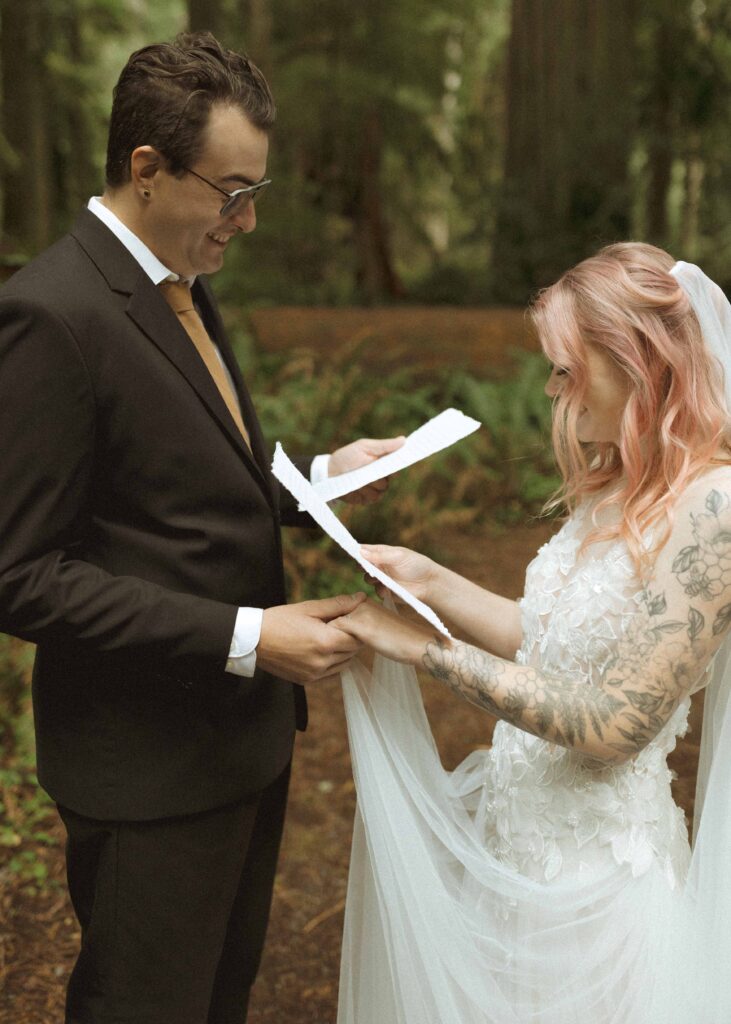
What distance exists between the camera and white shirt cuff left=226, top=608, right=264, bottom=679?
214 cm

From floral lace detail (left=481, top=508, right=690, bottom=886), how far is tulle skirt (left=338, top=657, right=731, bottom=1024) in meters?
0.05

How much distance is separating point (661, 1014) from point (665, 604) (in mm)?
871

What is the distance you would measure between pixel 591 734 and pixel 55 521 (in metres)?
1.18

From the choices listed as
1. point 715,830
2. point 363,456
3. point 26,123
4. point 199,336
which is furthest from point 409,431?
point 715,830

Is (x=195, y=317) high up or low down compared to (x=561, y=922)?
up

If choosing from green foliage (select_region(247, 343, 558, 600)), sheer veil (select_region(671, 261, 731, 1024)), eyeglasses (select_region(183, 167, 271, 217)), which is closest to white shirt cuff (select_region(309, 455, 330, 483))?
eyeglasses (select_region(183, 167, 271, 217))

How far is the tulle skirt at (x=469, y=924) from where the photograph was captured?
2.09m

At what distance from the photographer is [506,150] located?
35.9 feet

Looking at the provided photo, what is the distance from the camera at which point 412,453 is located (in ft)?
7.58

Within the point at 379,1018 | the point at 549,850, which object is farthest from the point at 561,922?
Answer: the point at 379,1018

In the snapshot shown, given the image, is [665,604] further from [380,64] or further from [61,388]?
[380,64]

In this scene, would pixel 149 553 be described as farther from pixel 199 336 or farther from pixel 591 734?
pixel 591 734

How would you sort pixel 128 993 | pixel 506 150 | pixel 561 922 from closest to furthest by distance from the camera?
pixel 561 922 → pixel 128 993 → pixel 506 150

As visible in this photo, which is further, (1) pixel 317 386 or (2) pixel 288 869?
(1) pixel 317 386
